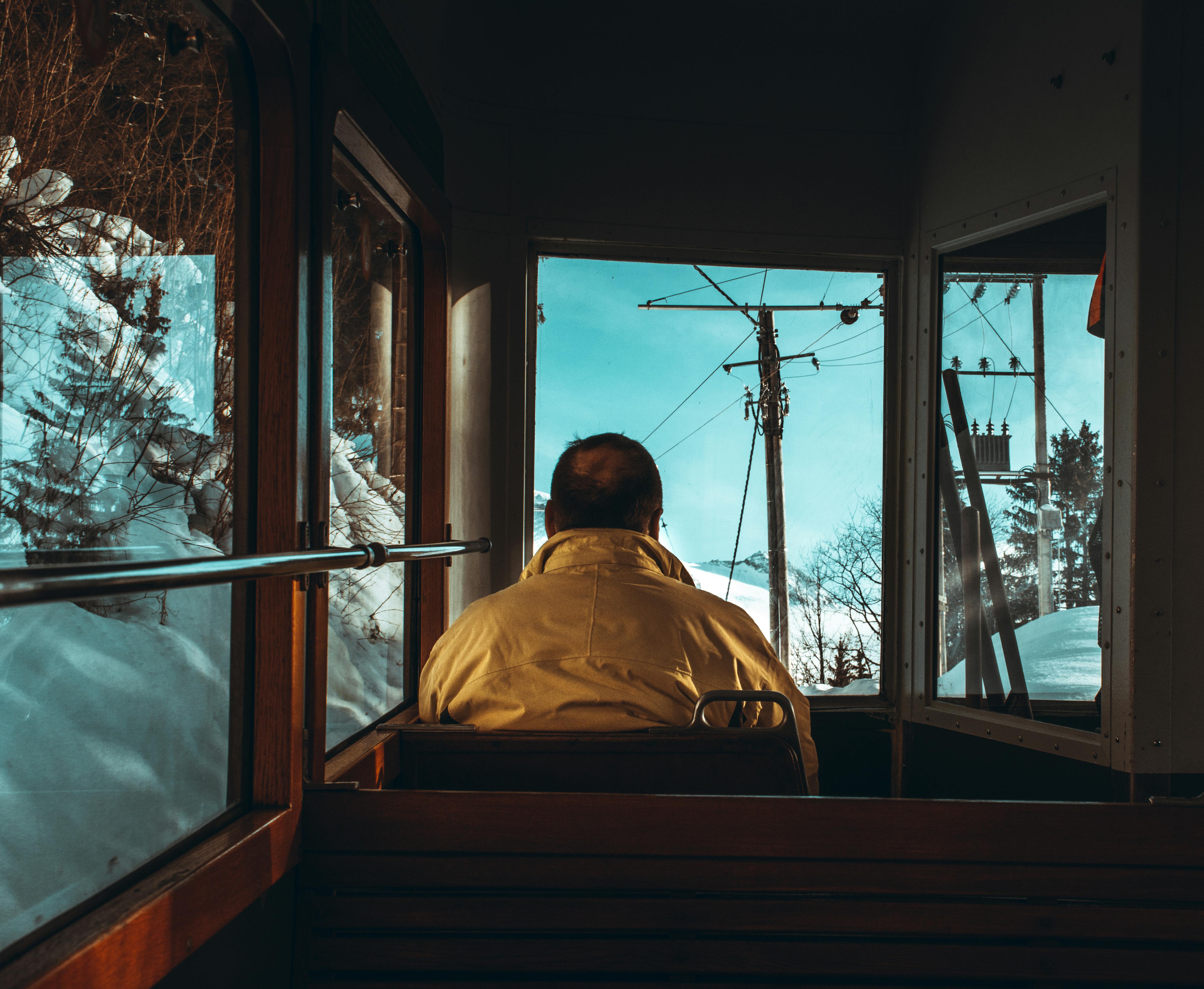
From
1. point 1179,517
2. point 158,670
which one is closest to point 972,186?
point 1179,517

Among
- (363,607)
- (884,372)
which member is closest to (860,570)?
(884,372)

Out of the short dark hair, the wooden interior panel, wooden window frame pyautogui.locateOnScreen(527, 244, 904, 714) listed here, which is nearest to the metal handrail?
the wooden interior panel

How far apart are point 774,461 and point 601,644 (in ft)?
6.02

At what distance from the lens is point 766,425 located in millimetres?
3471

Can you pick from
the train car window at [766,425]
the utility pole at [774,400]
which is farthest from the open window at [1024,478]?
the utility pole at [774,400]

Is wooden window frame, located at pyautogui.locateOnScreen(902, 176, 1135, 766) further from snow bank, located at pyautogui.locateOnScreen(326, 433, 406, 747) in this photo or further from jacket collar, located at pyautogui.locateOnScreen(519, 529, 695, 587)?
snow bank, located at pyautogui.locateOnScreen(326, 433, 406, 747)

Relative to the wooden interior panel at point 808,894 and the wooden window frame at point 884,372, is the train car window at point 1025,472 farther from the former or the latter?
the wooden interior panel at point 808,894

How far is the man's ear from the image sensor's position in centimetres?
213

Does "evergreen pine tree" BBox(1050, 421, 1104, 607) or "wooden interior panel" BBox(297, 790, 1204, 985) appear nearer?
"wooden interior panel" BBox(297, 790, 1204, 985)

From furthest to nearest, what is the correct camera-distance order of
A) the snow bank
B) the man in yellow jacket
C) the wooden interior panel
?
the snow bank, the man in yellow jacket, the wooden interior panel

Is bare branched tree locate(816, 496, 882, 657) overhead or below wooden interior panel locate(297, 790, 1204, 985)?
overhead

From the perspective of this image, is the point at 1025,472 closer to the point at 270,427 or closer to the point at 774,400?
the point at 774,400

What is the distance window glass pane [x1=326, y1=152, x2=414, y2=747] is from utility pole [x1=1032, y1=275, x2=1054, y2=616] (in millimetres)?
2048

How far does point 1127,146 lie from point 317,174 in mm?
2193
